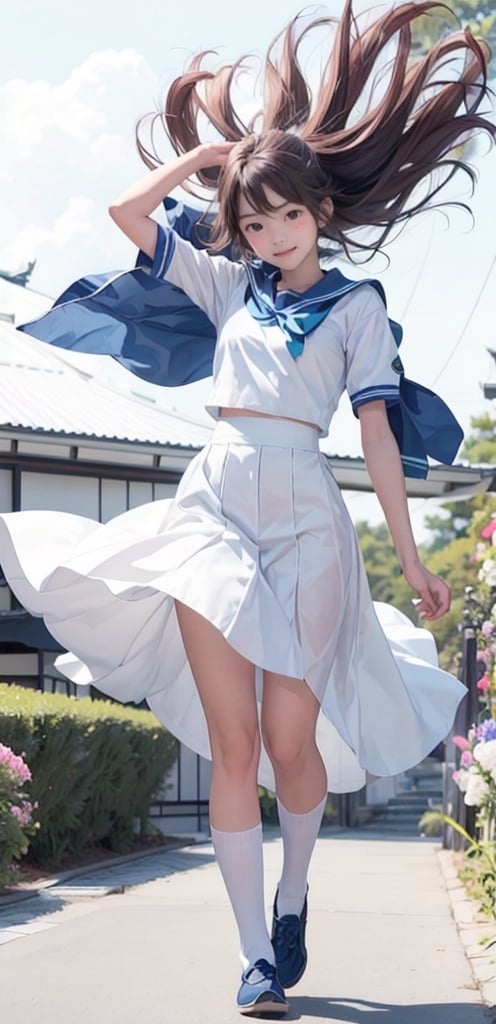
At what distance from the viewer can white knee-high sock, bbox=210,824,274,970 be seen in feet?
11.4

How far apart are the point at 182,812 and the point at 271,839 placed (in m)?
2.48

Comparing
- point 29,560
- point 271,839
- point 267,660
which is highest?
point 29,560

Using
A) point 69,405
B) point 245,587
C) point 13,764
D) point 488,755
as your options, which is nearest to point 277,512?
point 245,587

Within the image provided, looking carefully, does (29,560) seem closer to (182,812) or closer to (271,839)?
(271,839)

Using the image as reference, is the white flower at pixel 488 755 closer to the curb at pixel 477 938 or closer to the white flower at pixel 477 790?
the curb at pixel 477 938

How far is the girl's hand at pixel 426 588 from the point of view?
3738mm

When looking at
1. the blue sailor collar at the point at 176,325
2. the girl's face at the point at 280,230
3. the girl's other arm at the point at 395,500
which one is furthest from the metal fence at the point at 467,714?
the girl's face at the point at 280,230

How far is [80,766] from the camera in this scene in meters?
8.77

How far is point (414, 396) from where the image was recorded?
13.1 feet

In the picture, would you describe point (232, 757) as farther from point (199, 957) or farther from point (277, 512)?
point (199, 957)

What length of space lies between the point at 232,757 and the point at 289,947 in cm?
59

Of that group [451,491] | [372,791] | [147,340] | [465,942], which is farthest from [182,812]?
[147,340]

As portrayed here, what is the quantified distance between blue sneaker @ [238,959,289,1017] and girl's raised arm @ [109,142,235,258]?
1998 millimetres

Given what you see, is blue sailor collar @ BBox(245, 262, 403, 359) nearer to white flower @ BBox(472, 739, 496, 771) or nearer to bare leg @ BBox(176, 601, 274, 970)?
bare leg @ BBox(176, 601, 274, 970)
